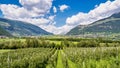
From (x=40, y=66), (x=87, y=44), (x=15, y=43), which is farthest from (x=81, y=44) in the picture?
(x=40, y=66)

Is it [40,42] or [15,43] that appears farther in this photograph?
[40,42]

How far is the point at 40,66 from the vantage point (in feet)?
148

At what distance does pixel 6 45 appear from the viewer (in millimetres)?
130375

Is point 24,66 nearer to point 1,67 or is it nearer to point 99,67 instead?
point 1,67

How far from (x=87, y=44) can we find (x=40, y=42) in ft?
122

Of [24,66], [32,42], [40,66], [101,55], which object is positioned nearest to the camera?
[24,66]

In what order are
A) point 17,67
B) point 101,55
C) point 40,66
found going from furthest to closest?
point 101,55 → point 40,66 → point 17,67

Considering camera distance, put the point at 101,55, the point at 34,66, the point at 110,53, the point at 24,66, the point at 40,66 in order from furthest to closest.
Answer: the point at 110,53, the point at 101,55, the point at 40,66, the point at 34,66, the point at 24,66

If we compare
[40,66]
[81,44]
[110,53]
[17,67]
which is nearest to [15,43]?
[81,44]

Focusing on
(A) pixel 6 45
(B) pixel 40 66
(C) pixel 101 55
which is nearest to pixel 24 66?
(B) pixel 40 66

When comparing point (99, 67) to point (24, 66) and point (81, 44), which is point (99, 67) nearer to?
point (24, 66)

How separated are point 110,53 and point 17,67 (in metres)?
43.0

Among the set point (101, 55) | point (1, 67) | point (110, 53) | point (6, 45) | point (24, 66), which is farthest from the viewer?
point (6, 45)

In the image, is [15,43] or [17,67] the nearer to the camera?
[17,67]
